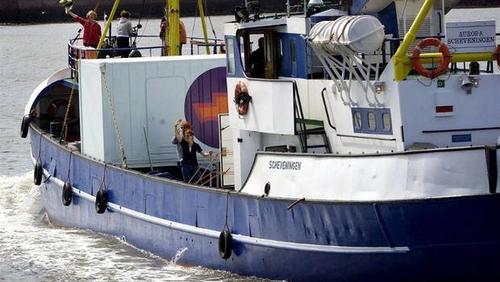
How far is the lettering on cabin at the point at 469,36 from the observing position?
17.6 m

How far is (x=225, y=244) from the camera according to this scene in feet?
63.7

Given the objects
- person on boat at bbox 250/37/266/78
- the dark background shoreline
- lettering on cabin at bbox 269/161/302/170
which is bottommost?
lettering on cabin at bbox 269/161/302/170

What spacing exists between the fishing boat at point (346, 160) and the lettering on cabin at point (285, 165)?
0.5 inches

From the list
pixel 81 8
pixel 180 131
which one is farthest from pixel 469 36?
pixel 81 8

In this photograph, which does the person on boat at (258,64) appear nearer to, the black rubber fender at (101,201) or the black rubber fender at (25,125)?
the black rubber fender at (101,201)

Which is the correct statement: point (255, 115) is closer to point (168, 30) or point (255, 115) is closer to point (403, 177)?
point (403, 177)

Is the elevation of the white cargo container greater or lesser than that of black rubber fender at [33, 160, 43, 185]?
greater

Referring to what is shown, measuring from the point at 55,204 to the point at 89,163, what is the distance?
2973 mm

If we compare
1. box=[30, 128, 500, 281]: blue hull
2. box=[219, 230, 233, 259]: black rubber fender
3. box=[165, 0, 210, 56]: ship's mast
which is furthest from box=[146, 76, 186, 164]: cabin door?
box=[219, 230, 233, 259]: black rubber fender

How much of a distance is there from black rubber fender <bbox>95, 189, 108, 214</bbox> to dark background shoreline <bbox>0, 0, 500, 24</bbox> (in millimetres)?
58606

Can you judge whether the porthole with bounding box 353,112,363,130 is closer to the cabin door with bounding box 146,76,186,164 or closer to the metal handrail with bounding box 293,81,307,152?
the metal handrail with bounding box 293,81,307,152

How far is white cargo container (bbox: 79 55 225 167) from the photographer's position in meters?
23.5

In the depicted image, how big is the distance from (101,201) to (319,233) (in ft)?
22.0

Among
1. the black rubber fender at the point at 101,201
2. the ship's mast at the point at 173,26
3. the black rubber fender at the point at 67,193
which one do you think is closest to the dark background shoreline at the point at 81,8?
the ship's mast at the point at 173,26
